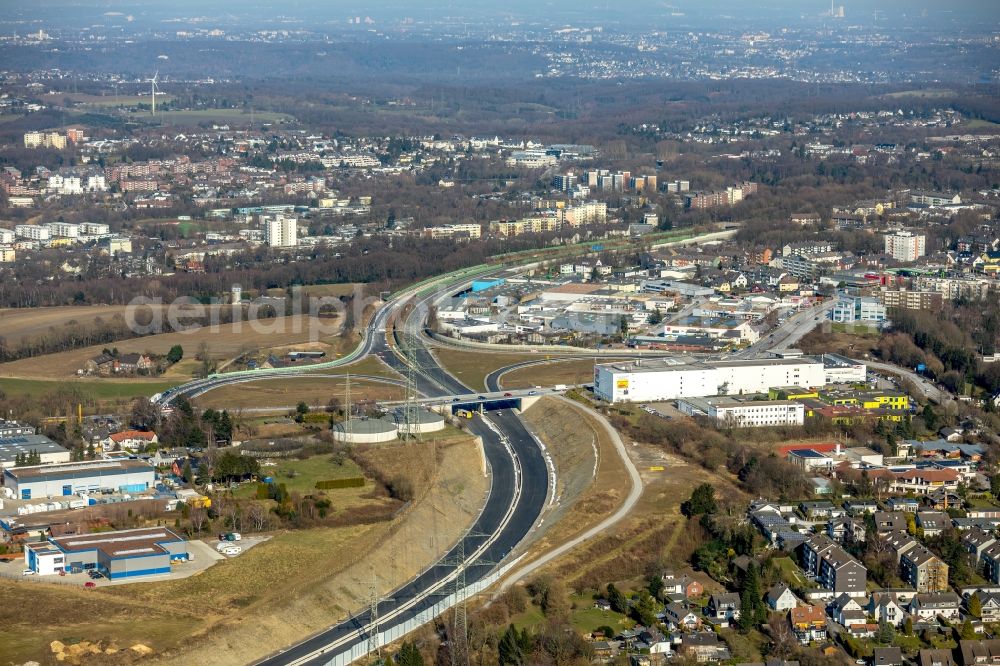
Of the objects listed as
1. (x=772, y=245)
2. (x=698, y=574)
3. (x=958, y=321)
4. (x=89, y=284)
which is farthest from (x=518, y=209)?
(x=698, y=574)

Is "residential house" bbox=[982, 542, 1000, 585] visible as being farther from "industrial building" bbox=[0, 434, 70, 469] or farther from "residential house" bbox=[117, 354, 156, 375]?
"residential house" bbox=[117, 354, 156, 375]

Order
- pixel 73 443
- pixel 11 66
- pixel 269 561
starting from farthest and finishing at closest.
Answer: pixel 11 66 < pixel 73 443 < pixel 269 561

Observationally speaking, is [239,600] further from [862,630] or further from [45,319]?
[45,319]

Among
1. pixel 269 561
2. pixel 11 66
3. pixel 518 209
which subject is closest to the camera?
pixel 269 561

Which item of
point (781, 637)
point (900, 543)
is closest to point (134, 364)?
point (900, 543)

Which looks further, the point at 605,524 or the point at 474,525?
the point at 474,525

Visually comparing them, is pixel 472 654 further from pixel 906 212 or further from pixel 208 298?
pixel 906 212
